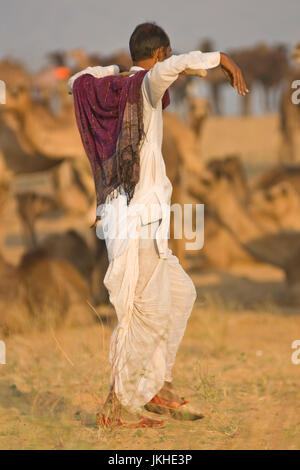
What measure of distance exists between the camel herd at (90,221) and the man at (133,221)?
2.60m

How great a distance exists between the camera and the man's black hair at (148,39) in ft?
11.6

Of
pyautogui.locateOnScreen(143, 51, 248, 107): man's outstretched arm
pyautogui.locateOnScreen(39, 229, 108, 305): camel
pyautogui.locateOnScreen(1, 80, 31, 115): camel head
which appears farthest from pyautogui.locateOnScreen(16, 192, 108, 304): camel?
pyautogui.locateOnScreen(143, 51, 248, 107): man's outstretched arm

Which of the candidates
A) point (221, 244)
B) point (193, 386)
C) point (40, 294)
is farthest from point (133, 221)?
point (221, 244)

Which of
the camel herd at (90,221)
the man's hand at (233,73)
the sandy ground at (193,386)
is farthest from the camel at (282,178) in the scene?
the man's hand at (233,73)

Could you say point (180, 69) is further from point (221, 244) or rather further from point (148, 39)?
point (221, 244)

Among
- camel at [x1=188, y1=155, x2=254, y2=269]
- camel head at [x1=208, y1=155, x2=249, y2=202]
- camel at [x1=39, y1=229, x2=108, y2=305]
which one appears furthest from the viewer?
camel at [x1=188, y1=155, x2=254, y2=269]

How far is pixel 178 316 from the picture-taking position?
3.75m

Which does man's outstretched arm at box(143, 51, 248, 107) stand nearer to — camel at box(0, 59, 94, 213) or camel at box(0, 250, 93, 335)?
camel at box(0, 250, 93, 335)

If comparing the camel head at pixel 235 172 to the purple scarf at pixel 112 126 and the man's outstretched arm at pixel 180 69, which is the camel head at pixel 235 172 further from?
the man's outstretched arm at pixel 180 69

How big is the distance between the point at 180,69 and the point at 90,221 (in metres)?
6.08

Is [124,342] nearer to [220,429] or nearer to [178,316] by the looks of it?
[178,316]

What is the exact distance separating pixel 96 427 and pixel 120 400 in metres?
0.21

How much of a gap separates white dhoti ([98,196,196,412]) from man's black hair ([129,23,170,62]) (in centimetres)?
69

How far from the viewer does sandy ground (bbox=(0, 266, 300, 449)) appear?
138 inches
